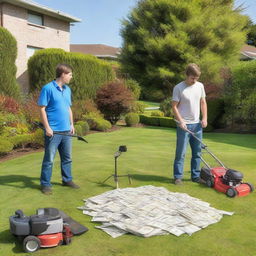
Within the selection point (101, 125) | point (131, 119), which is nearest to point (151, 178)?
point (101, 125)

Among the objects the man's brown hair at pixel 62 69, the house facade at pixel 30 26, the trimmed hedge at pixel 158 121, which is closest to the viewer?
the man's brown hair at pixel 62 69

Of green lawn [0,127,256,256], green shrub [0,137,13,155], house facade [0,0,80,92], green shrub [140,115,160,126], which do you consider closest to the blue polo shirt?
green lawn [0,127,256,256]

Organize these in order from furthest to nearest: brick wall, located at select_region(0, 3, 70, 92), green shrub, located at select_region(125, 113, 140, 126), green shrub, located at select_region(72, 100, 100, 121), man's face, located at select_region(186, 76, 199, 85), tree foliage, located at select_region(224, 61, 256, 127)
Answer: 1. brick wall, located at select_region(0, 3, 70, 92)
2. green shrub, located at select_region(125, 113, 140, 126)
3. tree foliage, located at select_region(224, 61, 256, 127)
4. green shrub, located at select_region(72, 100, 100, 121)
5. man's face, located at select_region(186, 76, 199, 85)

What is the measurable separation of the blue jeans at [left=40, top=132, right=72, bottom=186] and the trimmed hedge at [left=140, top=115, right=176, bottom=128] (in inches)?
503

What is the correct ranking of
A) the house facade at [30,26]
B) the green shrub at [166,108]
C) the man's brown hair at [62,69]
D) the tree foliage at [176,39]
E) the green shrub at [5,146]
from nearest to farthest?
the man's brown hair at [62,69], the green shrub at [5,146], the green shrub at [166,108], the house facade at [30,26], the tree foliage at [176,39]

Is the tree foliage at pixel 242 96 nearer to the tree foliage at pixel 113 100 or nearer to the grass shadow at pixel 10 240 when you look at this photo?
the tree foliage at pixel 113 100

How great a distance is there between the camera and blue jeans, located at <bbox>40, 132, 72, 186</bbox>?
5.30 meters

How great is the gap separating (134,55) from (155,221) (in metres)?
28.8

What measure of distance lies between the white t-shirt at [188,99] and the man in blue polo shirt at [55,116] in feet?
5.88

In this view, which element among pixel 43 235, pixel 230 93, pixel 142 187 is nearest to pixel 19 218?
pixel 43 235

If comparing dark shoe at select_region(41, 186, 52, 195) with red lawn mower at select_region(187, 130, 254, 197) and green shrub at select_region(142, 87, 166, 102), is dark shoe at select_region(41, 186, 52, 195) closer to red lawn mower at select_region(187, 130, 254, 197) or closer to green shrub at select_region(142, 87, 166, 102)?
red lawn mower at select_region(187, 130, 254, 197)

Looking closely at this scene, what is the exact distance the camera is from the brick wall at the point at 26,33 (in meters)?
22.5

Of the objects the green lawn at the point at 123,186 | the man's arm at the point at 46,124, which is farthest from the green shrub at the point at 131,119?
the man's arm at the point at 46,124

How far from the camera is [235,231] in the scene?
4.11m
